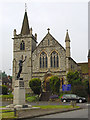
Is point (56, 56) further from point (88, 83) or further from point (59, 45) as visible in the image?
point (88, 83)

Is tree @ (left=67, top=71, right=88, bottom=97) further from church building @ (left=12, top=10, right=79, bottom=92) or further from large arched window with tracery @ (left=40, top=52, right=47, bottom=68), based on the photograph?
large arched window with tracery @ (left=40, top=52, right=47, bottom=68)

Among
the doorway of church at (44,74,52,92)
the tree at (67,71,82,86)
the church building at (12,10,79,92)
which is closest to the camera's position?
the tree at (67,71,82,86)

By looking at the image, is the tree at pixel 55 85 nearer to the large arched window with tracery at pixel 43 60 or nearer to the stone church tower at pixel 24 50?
the large arched window with tracery at pixel 43 60

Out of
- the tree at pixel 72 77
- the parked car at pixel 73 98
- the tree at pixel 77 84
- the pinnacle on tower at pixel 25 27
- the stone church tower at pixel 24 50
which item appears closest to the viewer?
the parked car at pixel 73 98

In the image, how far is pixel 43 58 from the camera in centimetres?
5159

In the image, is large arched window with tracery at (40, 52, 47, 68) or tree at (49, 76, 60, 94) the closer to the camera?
tree at (49, 76, 60, 94)

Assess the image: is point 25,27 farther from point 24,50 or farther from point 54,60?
point 54,60

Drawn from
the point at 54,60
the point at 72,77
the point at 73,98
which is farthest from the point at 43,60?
the point at 73,98

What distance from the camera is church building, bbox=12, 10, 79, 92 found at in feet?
164

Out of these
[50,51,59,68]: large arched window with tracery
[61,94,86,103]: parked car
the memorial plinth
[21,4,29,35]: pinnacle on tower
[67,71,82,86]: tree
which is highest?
[21,4,29,35]: pinnacle on tower

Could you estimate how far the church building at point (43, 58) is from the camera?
49969 millimetres

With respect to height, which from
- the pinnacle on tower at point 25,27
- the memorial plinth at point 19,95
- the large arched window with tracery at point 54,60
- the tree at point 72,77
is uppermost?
the pinnacle on tower at point 25,27

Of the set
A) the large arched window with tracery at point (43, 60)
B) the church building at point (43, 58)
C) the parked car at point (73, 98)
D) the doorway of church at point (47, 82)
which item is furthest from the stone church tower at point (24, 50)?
the parked car at point (73, 98)

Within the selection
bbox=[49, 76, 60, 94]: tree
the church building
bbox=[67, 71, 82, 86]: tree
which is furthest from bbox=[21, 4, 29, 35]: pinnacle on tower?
bbox=[67, 71, 82, 86]: tree
